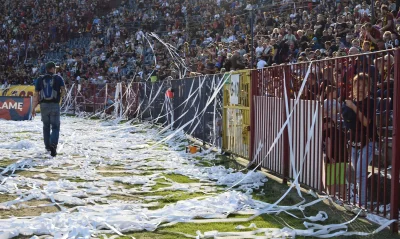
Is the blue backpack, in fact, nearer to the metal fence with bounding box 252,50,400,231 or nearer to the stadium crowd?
the metal fence with bounding box 252,50,400,231

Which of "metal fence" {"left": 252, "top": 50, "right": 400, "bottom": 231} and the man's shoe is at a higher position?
"metal fence" {"left": 252, "top": 50, "right": 400, "bottom": 231}

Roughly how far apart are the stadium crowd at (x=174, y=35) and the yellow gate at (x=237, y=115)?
2300 millimetres

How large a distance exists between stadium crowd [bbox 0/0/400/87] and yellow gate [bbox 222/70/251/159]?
230cm

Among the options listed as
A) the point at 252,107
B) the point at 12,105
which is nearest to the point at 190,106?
the point at 252,107

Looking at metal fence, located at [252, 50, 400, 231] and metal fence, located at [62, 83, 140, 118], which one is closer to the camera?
metal fence, located at [252, 50, 400, 231]

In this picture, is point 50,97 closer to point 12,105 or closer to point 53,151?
point 53,151

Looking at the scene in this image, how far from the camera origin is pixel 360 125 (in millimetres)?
6012

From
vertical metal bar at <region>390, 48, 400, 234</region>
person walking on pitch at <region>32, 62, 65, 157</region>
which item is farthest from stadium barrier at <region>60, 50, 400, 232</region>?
person walking on pitch at <region>32, 62, 65, 157</region>

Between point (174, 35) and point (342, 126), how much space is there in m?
24.7

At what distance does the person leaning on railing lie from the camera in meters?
5.80

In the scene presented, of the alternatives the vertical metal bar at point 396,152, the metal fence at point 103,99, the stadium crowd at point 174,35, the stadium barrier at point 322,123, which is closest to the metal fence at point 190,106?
the stadium barrier at point 322,123

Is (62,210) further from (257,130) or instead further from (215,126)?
(215,126)

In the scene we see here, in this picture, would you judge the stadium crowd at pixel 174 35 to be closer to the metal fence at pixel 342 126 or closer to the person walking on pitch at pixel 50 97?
the metal fence at pixel 342 126

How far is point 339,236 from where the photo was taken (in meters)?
5.36
